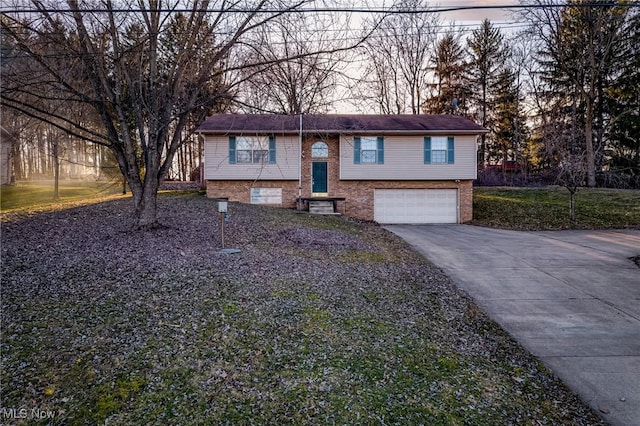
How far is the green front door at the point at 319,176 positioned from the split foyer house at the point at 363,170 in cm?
5

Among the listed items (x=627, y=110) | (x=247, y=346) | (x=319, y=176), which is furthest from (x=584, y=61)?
(x=247, y=346)

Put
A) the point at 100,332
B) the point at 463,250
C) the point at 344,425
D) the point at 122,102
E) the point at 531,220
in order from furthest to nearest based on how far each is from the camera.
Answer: the point at 531,220 < the point at 463,250 < the point at 122,102 < the point at 100,332 < the point at 344,425

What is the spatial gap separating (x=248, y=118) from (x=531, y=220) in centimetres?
1359

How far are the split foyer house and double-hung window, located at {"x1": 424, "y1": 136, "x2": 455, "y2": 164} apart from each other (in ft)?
0.15

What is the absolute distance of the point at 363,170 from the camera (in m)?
18.3

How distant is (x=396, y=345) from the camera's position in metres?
4.29

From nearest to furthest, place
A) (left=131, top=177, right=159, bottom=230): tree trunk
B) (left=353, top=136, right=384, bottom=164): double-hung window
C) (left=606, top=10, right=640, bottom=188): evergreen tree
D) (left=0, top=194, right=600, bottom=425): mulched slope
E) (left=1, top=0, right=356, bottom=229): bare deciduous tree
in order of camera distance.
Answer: (left=0, top=194, right=600, bottom=425): mulched slope
(left=1, top=0, right=356, bottom=229): bare deciduous tree
(left=131, top=177, right=159, bottom=230): tree trunk
(left=353, top=136, right=384, bottom=164): double-hung window
(left=606, top=10, right=640, bottom=188): evergreen tree

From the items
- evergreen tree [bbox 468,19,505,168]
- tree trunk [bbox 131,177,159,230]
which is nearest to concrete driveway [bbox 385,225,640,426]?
tree trunk [bbox 131,177,159,230]

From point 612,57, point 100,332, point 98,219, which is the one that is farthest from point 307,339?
point 612,57

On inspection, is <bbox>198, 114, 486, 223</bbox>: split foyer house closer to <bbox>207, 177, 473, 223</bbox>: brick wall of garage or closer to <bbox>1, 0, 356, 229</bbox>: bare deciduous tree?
<bbox>207, 177, 473, 223</bbox>: brick wall of garage

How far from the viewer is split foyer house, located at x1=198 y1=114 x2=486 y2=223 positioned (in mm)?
18109

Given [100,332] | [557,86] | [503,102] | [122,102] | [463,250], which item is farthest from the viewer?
[503,102]

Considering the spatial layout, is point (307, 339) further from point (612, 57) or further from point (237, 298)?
point (612, 57)

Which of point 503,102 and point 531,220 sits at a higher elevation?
point 503,102
